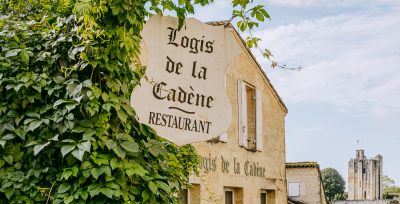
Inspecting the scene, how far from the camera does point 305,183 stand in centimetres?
1544

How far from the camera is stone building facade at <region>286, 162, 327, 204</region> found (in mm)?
15359

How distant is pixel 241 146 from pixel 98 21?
6.33 metres

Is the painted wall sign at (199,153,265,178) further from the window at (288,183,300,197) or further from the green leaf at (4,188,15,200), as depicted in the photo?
the window at (288,183,300,197)

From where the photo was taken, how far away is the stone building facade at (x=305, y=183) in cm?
1536

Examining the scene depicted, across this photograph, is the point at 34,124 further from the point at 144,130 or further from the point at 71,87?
the point at 144,130

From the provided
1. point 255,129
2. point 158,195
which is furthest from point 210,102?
point 255,129

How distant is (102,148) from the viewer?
250 centimetres

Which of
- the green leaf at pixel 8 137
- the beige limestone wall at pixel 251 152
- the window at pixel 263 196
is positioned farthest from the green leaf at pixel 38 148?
the window at pixel 263 196

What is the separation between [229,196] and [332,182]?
66.5m

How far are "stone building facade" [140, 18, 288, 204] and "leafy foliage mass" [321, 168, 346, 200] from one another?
60.8 meters

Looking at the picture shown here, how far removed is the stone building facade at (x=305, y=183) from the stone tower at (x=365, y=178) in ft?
191

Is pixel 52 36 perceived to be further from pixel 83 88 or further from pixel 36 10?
pixel 36 10

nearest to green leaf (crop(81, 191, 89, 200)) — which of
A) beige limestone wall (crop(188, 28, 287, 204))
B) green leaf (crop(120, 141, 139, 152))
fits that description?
green leaf (crop(120, 141, 139, 152))

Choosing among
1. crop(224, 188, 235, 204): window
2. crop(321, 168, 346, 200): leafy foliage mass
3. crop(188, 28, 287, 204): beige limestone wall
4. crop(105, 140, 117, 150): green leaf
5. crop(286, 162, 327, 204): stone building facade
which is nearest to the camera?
crop(105, 140, 117, 150): green leaf
